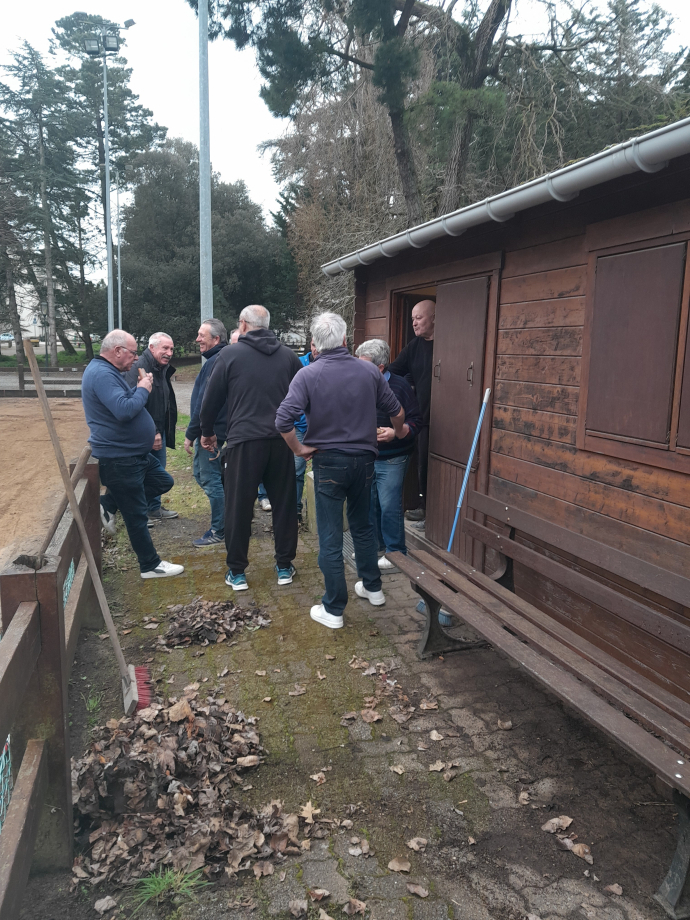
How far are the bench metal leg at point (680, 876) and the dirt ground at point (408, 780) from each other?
5cm

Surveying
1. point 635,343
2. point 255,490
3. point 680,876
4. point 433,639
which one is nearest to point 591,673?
point 680,876

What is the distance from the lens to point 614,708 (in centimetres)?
268

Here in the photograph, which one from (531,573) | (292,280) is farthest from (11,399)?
(531,573)

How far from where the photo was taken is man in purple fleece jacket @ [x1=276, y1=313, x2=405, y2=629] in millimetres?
4277

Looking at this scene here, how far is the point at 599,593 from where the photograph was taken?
3.40 meters

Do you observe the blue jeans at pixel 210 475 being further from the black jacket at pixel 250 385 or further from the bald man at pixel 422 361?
the bald man at pixel 422 361

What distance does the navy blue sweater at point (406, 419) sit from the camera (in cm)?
523

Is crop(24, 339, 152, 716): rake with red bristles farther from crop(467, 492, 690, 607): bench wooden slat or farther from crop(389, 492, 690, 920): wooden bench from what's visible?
crop(467, 492, 690, 607): bench wooden slat

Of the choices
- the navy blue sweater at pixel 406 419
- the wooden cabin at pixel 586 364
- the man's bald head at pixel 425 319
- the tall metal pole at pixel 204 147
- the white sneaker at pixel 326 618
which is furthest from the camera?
the tall metal pole at pixel 204 147

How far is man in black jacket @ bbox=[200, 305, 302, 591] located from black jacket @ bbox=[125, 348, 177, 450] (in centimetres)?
158

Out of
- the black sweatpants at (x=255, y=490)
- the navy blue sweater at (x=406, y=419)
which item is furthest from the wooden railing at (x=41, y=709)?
the navy blue sweater at (x=406, y=419)

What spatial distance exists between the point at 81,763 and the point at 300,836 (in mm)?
1003

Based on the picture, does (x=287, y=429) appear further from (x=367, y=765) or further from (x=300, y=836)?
(x=300, y=836)

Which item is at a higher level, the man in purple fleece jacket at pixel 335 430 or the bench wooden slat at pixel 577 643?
the man in purple fleece jacket at pixel 335 430
